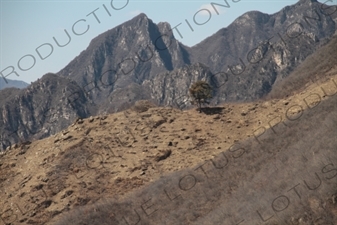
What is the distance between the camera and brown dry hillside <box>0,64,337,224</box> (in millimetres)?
22766

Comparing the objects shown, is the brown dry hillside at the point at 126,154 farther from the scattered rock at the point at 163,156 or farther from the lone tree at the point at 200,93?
the lone tree at the point at 200,93

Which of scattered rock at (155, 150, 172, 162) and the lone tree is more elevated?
the lone tree

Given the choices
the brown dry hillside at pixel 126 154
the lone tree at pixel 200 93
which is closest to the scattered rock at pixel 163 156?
the brown dry hillside at pixel 126 154

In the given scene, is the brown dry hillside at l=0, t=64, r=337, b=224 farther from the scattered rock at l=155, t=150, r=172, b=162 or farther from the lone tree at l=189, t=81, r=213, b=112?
the lone tree at l=189, t=81, r=213, b=112

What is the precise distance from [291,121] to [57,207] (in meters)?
Answer: 16.3

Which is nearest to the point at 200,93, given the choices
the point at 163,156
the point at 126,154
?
the point at 163,156

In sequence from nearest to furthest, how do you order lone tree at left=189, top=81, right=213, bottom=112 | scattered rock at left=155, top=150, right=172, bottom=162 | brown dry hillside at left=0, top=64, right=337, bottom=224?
brown dry hillside at left=0, top=64, right=337, bottom=224 < scattered rock at left=155, top=150, right=172, bottom=162 < lone tree at left=189, top=81, right=213, bottom=112

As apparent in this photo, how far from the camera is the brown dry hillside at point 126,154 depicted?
2277cm

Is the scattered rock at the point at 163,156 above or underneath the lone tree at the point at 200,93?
underneath

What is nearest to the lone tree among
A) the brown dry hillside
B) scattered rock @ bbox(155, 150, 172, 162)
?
the brown dry hillside

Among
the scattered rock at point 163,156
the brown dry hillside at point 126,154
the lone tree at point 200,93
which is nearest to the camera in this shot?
the brown dry hillside at point 126,154

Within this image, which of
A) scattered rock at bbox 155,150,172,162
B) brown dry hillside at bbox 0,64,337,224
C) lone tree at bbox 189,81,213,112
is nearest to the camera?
brown dry hillside at bbox 0,64,337,224

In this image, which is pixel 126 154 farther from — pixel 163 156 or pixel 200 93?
pixel 200 93

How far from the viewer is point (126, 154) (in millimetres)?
26438
